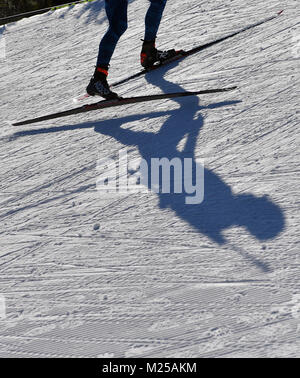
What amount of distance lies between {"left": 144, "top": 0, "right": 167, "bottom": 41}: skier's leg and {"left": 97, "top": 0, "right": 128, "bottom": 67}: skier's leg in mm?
494

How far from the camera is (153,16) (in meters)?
4.83

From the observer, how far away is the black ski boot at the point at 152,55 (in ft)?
16.6

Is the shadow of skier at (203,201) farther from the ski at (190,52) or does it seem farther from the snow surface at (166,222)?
the ski at (190,52)

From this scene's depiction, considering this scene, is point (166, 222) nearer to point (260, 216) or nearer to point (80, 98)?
point (260, 216)

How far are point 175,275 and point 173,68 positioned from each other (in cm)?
281

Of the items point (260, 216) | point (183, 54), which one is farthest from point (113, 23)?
point (260, 216)

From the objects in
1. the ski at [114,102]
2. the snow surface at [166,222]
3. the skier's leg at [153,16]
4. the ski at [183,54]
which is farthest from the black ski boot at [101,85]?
the skier's leg at [153,16]

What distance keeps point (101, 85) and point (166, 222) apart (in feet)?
6.06

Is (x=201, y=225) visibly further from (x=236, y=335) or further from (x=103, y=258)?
(x=236, y=335)

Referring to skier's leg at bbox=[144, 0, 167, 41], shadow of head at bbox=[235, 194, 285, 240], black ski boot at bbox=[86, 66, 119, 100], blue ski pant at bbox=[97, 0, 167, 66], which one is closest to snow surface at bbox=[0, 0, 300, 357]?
shadow of head at bbox=[235, 194, 285, 240]

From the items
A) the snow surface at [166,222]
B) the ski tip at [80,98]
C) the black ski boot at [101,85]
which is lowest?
the snow surface at [166,222]

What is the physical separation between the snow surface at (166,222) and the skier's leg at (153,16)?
36cm

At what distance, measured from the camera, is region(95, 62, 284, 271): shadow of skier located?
2.90 m

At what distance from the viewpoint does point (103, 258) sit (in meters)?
2.97
